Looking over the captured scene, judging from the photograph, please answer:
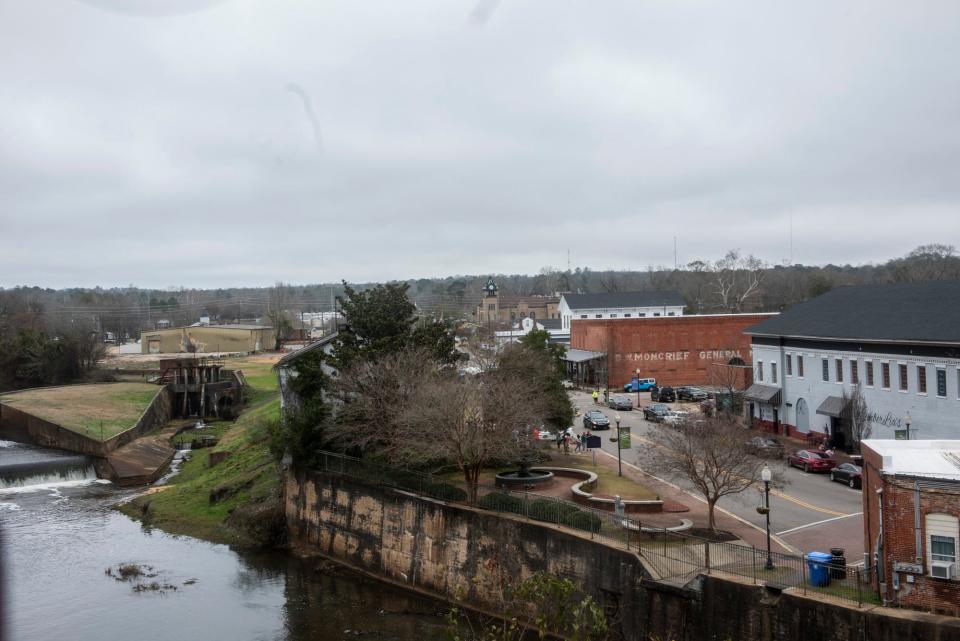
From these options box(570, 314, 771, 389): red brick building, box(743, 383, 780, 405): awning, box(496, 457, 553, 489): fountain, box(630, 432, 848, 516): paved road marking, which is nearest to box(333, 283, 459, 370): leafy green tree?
→ box(496, 457, 553, 489): fountain

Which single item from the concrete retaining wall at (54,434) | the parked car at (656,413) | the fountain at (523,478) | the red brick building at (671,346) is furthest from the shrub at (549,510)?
the red brick building at (671,346)

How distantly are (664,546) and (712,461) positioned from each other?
3407mm

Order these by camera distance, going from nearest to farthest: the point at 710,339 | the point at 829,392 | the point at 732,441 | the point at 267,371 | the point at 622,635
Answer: the point at 622,635 → the point at 732,441 → the point at 829,392 → the point at 710,339 → the point at 267,371

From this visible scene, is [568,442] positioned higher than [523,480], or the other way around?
[523,480]

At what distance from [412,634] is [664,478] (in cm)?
1310

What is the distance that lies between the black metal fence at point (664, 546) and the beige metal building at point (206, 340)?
83.7 m

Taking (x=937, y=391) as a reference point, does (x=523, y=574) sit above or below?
below

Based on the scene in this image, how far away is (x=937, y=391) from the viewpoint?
34.9 m

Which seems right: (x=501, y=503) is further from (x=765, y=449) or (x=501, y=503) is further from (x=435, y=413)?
(x=765, y=449)

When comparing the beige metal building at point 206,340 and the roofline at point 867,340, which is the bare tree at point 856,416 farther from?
the beige metal building at point 206,340

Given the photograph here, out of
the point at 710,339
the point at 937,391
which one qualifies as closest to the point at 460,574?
the point at 937,391

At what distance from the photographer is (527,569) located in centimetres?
2653

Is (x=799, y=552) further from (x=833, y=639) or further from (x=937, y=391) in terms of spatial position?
(x=937, y=391)

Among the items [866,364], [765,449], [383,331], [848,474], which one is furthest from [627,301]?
[848,474]
